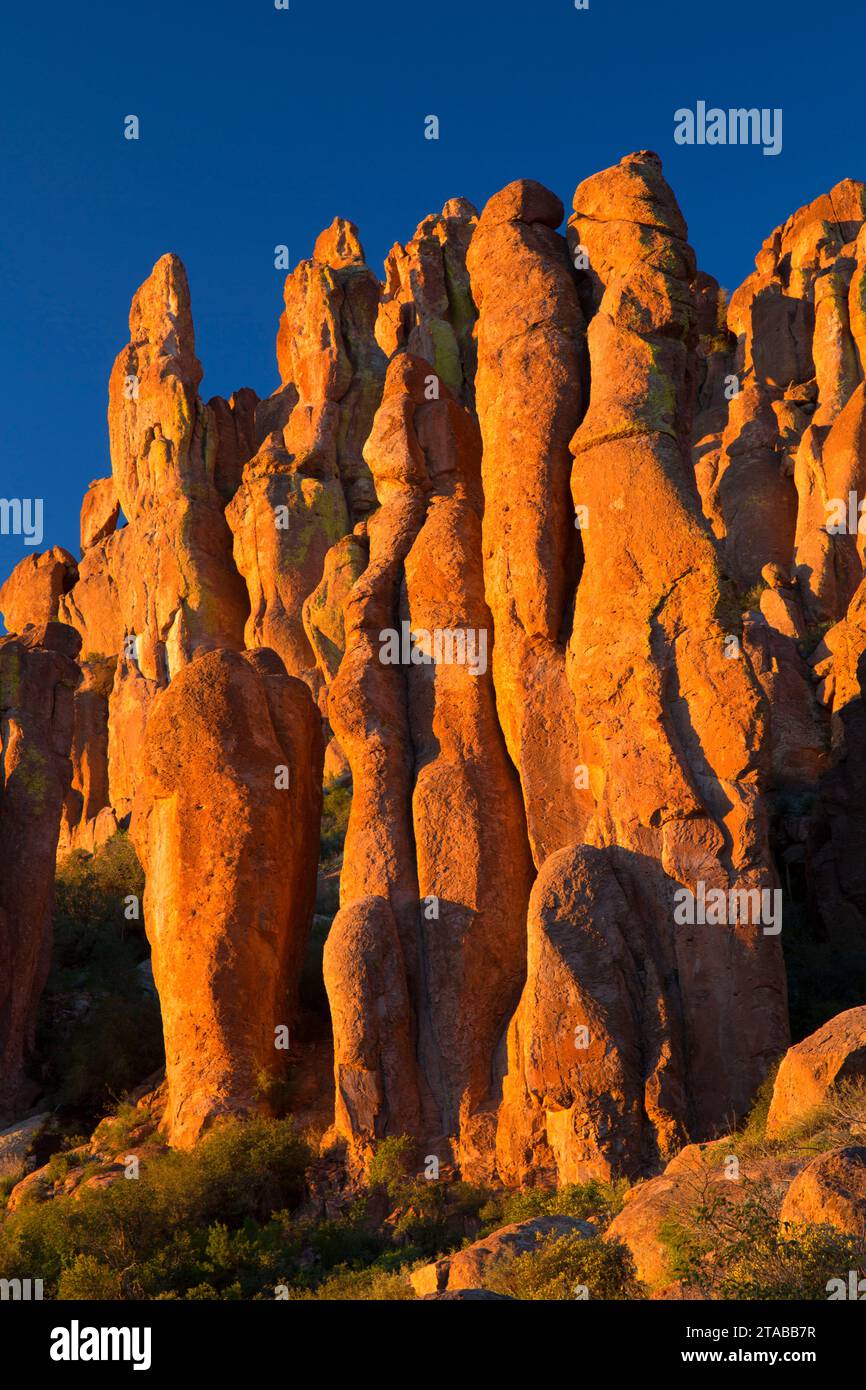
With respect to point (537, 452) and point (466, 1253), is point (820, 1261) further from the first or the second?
point (537, 452)

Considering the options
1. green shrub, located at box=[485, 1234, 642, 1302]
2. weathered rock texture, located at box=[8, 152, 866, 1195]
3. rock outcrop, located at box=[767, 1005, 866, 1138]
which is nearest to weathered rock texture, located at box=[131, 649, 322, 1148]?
weathered rock texture, located at box=[8, 152, 866, 1195]

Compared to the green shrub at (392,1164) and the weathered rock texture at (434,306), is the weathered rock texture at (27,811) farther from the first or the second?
the weathered rock texture at (434,306)

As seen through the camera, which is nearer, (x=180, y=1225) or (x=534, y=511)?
(x=180, y=1225)

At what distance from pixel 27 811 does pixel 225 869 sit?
7916mm

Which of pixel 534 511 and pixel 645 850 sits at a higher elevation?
pixel 534 511

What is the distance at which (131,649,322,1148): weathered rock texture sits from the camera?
23.5 metres

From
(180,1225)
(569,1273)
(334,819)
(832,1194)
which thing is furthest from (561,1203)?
(334,819)

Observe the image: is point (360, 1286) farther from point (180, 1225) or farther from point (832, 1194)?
point (832, 1194)

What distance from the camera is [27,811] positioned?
30766mm

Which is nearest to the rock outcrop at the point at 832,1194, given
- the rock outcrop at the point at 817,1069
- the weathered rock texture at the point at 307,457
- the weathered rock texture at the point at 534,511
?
the rock outcrop at the point at 817,1069

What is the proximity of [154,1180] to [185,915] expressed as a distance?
4.45 m

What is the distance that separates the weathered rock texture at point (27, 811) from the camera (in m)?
29.2

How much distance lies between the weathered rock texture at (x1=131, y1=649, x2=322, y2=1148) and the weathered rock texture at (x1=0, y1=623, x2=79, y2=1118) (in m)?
4.96
